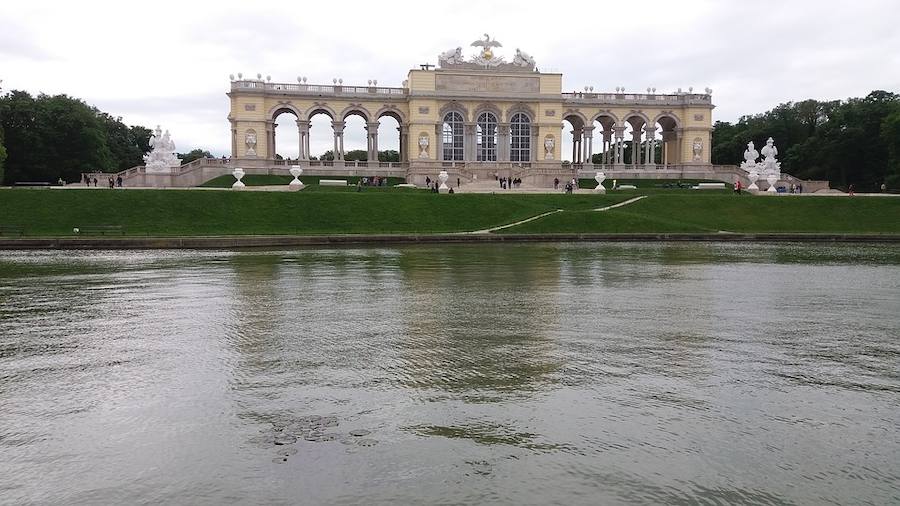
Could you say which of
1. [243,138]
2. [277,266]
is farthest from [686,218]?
[243,138]

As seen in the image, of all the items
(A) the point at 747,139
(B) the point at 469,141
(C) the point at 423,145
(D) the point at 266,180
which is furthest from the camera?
(A) the point at 747,139

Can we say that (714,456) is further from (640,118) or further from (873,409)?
(640,118)

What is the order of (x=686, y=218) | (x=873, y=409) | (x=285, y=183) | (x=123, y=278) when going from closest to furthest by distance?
(x=873, y=409) → (x=123, y=278) → (x=686, y=218) → (x=285, y=183)

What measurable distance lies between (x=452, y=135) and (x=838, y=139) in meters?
45.4

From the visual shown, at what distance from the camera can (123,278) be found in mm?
20391

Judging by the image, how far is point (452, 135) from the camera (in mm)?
81750

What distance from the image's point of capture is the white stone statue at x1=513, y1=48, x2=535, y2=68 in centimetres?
8125

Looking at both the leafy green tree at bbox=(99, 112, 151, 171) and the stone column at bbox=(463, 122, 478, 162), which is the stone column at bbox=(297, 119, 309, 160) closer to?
the stone column at bbox=(463, 122, 478, 162)

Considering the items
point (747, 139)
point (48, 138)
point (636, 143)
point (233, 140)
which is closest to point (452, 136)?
point (233, 140)

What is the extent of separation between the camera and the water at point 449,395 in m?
6.11

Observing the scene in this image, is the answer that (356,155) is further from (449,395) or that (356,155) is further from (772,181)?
(449,395)

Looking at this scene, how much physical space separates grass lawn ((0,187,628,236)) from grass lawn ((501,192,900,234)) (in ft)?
13.7

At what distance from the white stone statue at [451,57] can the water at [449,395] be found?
65.6m

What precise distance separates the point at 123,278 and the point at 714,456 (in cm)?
1800
